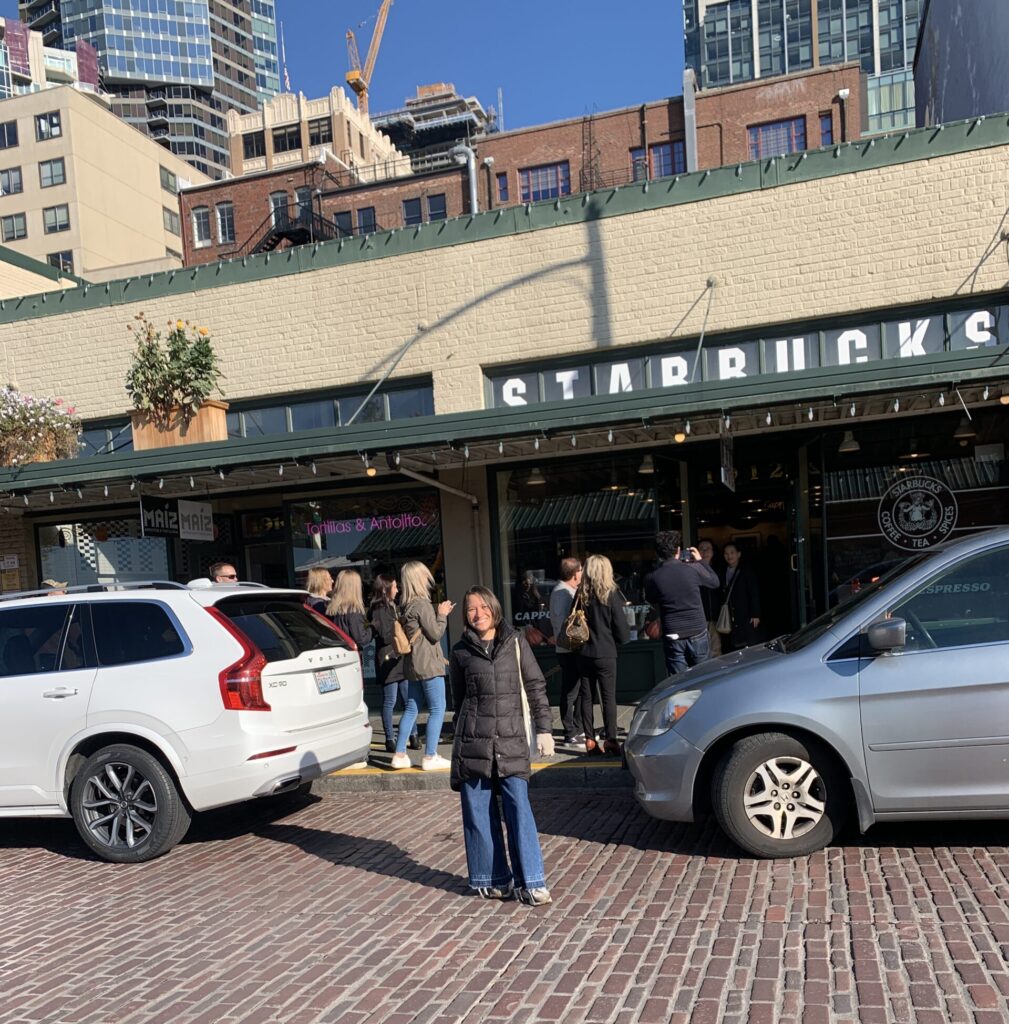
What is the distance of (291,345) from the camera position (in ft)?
37.5

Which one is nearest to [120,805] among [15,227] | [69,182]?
[69,182]

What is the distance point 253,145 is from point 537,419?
76816 mm

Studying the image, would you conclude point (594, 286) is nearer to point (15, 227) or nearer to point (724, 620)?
point (724, 620)

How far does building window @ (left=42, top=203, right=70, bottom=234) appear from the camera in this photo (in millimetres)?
57156

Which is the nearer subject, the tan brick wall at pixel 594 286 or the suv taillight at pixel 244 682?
the suv taillight at pixel 244 682

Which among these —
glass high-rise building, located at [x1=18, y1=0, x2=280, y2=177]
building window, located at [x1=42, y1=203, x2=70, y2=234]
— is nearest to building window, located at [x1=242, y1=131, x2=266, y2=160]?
building window, located at [x1=42, y1=203, x2=70, y2=234]

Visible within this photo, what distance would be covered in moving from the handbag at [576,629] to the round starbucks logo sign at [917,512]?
401 centimetres

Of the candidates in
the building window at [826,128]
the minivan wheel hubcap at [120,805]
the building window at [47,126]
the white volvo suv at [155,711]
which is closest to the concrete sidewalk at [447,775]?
the white volvo suv at [155,711]

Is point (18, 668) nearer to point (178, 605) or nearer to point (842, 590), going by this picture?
point (178, 605)

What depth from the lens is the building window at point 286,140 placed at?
73.2 metres

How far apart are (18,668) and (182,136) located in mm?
113346

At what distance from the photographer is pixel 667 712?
517 cm

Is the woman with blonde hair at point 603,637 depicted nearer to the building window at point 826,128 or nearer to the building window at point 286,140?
the building window at point 826,128

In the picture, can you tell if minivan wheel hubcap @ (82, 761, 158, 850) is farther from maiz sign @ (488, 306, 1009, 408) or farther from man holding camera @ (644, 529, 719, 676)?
maiz sign @ (488, 306, 1009, 408)
